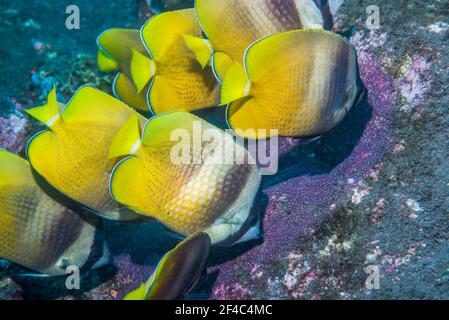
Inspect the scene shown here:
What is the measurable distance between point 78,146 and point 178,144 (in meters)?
0.56

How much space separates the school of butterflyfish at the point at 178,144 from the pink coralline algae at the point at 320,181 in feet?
0.65

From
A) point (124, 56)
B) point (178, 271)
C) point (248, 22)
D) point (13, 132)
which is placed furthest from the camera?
point (13, 132)

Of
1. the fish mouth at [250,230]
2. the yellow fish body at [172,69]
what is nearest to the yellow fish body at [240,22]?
the yellow fish body at [172,69]

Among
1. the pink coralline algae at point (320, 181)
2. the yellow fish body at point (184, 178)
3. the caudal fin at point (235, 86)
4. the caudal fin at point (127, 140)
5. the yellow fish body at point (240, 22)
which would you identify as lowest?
the pink coralline algae at point (320, 181)

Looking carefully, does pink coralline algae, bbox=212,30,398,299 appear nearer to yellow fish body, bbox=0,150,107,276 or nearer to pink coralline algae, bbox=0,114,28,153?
yellow fish body, bbox=0,150,107,276

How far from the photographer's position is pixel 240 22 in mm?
2033

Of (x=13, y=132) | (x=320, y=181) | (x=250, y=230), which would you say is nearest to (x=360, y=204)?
(x=320, y=181)

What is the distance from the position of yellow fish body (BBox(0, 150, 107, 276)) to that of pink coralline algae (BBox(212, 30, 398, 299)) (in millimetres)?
800

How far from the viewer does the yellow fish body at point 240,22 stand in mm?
1997

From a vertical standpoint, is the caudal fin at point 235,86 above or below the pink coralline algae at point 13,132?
above

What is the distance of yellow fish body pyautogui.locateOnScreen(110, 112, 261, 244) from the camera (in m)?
1.74

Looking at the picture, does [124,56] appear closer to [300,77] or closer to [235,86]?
[235,86]

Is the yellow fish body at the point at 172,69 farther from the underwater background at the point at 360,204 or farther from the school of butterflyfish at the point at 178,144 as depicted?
the underwater background at the point at 360,204
